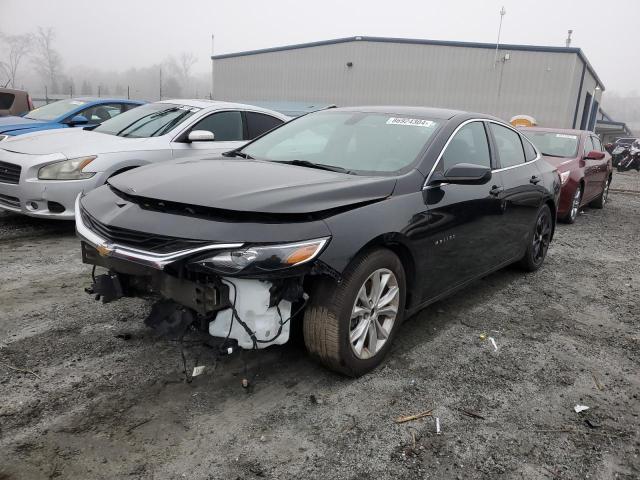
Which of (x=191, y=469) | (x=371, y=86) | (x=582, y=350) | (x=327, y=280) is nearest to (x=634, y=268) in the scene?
(x=582, y=350)

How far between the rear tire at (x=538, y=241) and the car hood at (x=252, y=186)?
8.81 ft

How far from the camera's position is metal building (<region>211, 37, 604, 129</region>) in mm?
22844

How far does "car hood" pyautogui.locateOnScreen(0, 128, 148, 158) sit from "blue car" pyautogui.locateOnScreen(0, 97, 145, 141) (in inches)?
65.1

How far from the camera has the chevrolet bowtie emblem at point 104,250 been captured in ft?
8.66

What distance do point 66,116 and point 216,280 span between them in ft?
23.3

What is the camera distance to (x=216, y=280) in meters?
2.51

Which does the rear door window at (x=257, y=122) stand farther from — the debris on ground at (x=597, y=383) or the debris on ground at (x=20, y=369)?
the debris on ground at (x=597, y=383)

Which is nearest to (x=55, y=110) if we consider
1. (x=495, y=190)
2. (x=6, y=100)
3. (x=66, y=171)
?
(x=6, y=100)

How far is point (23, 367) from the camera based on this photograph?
2930 mm

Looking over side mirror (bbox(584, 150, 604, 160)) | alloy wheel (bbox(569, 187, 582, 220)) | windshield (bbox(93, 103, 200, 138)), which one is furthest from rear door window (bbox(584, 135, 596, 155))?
windshield (bbox(93, 103, 200, 138))

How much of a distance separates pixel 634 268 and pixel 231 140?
16.7 ft

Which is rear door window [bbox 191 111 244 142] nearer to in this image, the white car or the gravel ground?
the white car

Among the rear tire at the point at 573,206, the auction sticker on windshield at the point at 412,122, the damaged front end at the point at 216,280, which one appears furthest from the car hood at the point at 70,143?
the rear tire at the point at 573,206

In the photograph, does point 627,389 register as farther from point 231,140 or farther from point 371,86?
point 371,86
